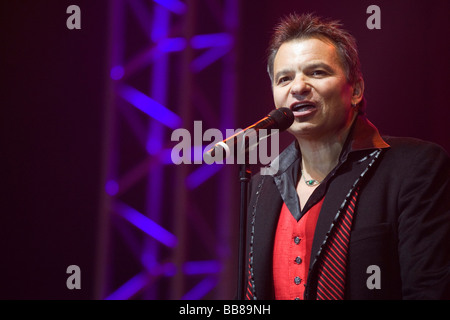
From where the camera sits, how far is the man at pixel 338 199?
5.79 ft

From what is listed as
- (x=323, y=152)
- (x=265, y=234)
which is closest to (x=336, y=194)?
(x=323, y=152)

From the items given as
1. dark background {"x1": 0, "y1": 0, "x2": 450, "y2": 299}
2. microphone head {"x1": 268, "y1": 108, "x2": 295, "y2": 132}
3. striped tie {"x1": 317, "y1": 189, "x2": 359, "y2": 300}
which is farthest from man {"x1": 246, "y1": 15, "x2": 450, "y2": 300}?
dark background {"x1": 0, "y1": 0, "x2": 450, "y2": 299}

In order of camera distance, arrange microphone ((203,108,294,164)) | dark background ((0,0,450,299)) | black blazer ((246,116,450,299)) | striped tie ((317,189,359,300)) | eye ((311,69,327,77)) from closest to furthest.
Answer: microphone ((203,108,294,164))
black blazer ((246,116,450,299))
striped tie ((317,189,359,300))
eye ((311,69,327,77))
dark background ((0,0,450,299))

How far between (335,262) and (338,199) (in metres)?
0.27

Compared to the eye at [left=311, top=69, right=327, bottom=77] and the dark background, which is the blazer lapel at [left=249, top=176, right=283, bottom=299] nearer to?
the eye at [left=311, top=69, right=327, bottom=77]

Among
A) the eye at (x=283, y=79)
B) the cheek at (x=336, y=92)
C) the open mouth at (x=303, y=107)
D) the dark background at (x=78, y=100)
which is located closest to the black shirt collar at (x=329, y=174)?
the cheek at (x=336, y=92)

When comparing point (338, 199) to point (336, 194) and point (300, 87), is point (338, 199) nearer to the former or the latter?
point (336, 194)

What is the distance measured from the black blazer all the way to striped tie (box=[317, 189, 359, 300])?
27 mm

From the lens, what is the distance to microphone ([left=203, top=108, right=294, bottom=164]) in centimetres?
154

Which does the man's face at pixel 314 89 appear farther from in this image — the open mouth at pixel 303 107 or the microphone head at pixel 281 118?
the microphone head at pixel 281 118

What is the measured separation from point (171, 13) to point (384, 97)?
230 centimetres

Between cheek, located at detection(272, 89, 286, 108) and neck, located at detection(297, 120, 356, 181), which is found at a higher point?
cheek, located at detection(272, 89, 286, 108)

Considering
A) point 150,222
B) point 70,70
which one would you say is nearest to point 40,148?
point 70,70

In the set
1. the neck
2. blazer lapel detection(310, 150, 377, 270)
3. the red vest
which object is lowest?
the red vest
